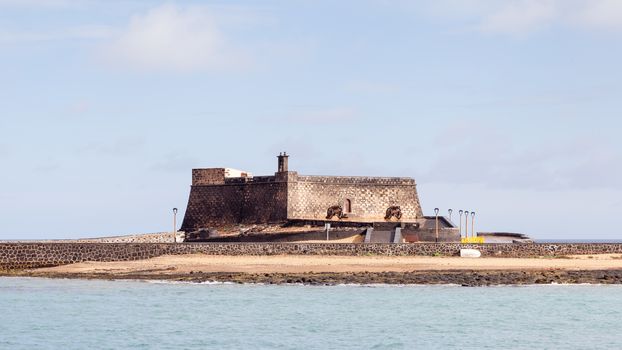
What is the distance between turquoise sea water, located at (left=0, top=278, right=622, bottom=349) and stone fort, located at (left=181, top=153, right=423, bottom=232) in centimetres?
2222

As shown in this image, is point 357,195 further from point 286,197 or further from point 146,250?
point 146,250

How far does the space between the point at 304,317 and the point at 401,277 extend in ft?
33.9

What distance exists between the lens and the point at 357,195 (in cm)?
6625

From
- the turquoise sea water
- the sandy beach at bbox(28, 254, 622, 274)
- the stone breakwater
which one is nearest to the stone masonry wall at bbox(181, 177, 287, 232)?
the stone breakwater

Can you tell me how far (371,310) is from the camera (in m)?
34.1

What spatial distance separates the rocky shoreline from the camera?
4144cm

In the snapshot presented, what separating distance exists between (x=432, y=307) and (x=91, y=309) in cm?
1090

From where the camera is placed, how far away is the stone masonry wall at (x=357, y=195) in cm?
6456

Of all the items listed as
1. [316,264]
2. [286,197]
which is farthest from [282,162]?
[316,264]

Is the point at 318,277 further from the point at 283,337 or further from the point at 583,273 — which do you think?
the point at 283,337

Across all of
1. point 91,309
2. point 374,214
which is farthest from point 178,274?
point 374,214

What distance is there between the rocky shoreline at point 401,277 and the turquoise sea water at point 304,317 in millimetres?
1103

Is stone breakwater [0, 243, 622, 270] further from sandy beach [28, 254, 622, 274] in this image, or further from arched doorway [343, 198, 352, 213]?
arched doorway [343, 198, 352, 213]

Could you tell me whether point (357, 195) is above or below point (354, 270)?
above
